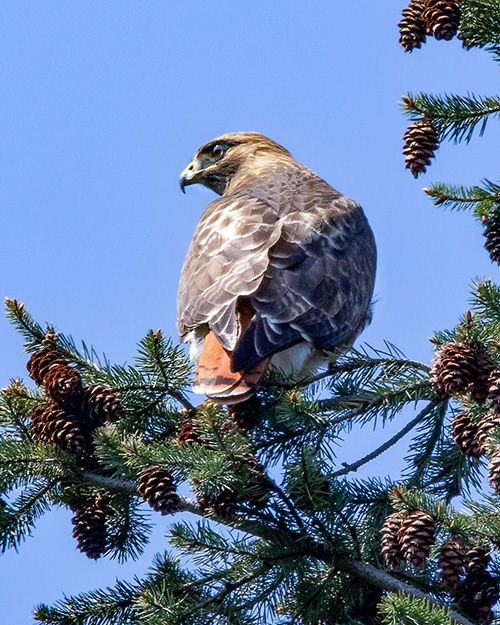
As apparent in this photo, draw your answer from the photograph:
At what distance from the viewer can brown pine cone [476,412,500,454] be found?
2686mm

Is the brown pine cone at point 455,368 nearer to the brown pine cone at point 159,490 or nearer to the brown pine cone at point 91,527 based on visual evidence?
the brown pine cone at point 159,490

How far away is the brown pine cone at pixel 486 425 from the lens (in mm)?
2686

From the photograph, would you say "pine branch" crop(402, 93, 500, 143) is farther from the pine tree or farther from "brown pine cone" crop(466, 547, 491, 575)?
"brown pine cone" crop(466, 547, 491, 575)

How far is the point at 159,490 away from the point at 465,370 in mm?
1043

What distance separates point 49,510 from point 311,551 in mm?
1019

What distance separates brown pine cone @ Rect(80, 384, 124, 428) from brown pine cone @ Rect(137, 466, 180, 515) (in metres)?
0.38

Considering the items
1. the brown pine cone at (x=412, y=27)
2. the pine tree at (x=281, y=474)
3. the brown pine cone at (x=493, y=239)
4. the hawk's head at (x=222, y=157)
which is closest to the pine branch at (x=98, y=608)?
the pine tree at (x=281, y=474)

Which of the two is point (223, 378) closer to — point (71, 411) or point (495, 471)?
point (71, 411)

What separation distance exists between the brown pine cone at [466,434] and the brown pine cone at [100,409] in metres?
1.19

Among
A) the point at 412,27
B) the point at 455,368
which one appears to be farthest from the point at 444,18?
the point at 455,368

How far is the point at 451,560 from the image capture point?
259cm

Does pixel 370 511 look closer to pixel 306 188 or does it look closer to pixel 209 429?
pixel 209 429

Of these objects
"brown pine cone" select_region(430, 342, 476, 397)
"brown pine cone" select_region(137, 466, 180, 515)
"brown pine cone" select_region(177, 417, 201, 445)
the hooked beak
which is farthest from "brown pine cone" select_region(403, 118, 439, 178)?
the hooked beak

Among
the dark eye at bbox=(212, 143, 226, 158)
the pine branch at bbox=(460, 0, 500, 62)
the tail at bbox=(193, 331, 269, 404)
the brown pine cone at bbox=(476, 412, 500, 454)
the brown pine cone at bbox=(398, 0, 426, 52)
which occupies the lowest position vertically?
the brown pine cone at bbox=(476, 412, 500, 454)
